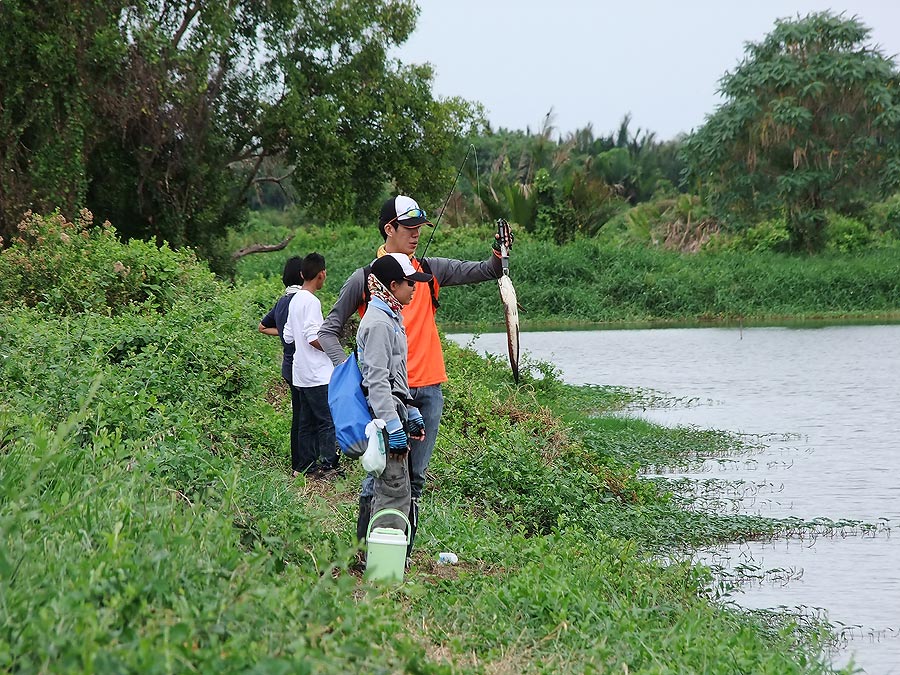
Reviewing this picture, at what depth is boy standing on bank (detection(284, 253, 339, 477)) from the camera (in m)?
9.05

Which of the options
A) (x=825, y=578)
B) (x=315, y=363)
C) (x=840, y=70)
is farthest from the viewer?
(x=840, y=70)

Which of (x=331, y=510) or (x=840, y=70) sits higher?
(x=840, y=70)

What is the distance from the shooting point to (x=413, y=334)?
672 cm

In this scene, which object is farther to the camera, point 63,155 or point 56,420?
point 63,155

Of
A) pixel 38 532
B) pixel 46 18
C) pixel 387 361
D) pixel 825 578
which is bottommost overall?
pixel 825 578

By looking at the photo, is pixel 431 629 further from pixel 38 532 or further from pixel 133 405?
pixel 133 405

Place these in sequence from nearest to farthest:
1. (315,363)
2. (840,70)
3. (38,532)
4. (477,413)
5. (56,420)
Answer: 1. (38,532)
2. (56,420)
3. (315,363)
4. (477,413)
5. (840,70)

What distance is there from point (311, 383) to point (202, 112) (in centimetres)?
1371

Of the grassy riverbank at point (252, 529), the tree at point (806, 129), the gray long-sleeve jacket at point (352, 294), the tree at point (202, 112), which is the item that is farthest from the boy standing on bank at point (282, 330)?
the tree at point (806, 129)

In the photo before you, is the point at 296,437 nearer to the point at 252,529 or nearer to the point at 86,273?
the point at 252,529

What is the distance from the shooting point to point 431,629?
5465 mm

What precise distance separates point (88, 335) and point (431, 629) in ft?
15.4

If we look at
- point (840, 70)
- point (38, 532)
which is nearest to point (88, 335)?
point (38, 532)

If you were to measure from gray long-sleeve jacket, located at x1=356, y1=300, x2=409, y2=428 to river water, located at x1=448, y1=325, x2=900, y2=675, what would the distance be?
2.85m
